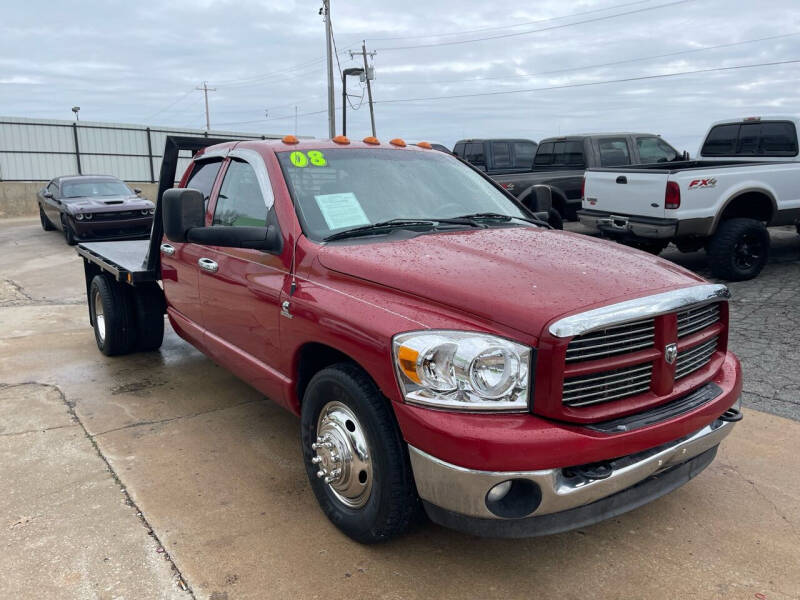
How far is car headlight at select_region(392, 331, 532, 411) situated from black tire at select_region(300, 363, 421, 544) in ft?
0.82

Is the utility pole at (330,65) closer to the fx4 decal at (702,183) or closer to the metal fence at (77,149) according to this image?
the metal fence at (77,149)

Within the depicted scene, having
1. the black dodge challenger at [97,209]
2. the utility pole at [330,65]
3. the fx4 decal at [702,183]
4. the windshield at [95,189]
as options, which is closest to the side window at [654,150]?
the fx4 decal at [702,183]

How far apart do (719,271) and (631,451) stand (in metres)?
6.74

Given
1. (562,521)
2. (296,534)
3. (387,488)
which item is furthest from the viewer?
(296,534)

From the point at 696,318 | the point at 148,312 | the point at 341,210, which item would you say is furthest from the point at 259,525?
the point at 148,312

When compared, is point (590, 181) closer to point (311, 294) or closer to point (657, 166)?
point (657, 166)

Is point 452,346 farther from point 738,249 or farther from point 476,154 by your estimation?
point 476,154

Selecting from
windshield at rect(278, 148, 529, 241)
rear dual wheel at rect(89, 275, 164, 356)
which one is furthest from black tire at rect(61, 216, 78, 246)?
windshield at rect(278, 148, 529, 241)

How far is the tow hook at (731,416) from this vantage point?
2906 millimetres

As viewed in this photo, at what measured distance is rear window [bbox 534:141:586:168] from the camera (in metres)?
12.2

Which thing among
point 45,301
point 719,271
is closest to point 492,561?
point 719,271

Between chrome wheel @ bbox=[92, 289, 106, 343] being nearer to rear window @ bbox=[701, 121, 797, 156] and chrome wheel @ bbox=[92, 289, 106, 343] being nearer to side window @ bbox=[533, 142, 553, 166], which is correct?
side window @ bbox=[533, 142, 553, 166]

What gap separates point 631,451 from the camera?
2434 mm

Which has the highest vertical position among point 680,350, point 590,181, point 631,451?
point 590,181
